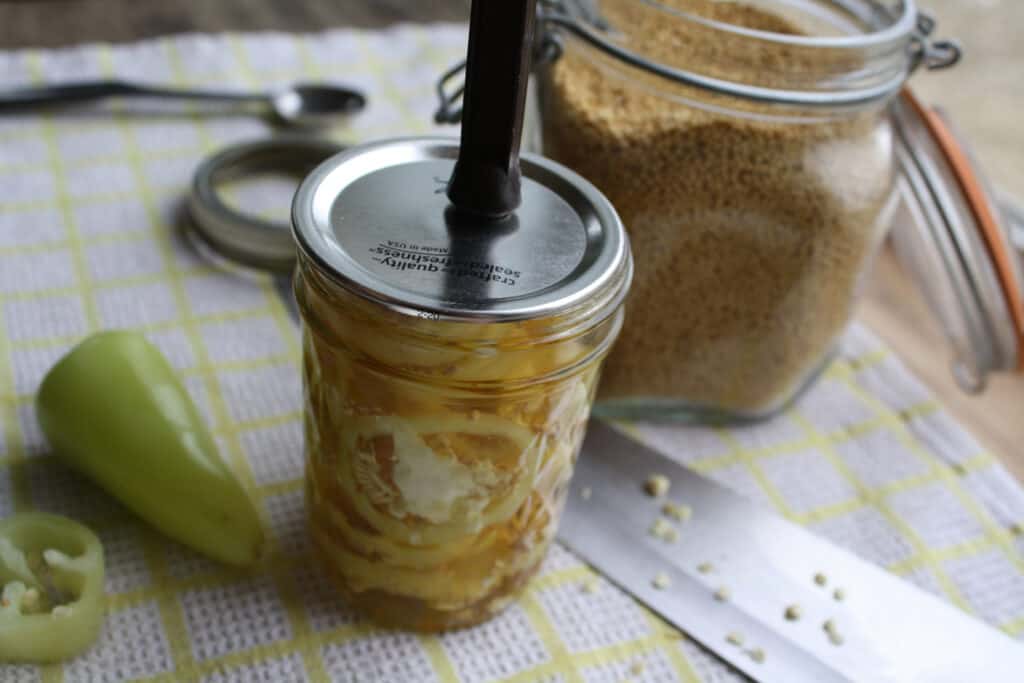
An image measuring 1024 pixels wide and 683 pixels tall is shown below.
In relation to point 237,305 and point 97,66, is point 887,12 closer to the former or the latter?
point 237,305

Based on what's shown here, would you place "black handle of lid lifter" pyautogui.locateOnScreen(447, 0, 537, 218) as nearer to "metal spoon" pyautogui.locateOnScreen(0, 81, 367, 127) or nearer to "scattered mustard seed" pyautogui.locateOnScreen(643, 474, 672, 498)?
"scattered mustard seed" pyautogui.locateOnScreen(643, 474, 672, 498)

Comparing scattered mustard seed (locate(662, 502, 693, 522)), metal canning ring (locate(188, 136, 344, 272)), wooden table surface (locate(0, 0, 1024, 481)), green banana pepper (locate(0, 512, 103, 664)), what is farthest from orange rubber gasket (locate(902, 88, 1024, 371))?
green banana pepper (locate(0, 512, 103, 664))

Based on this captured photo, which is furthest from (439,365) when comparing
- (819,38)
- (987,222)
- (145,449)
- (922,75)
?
(922,75)

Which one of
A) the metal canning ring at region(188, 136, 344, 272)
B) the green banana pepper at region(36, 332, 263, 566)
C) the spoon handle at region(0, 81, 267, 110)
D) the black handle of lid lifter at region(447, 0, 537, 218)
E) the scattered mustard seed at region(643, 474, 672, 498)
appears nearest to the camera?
the black handle of lid lifter at region(447, 0, 537, 218)

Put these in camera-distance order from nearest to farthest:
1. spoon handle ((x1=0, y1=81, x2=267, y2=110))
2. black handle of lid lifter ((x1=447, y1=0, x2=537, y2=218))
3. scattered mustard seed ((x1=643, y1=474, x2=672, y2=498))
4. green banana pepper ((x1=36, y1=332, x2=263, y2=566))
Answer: black handle of lid lifter ((x1=447, y1=0, x2=537, y2=218)) → green banana pepper ((x1=36, y1=332, x2=263, y2=566)) → scattered mustard seed ((x1=643, y1=474, x2=672, y2=498)) → spoon handle ((x1=0, y1=81, x2=267, y2=110))

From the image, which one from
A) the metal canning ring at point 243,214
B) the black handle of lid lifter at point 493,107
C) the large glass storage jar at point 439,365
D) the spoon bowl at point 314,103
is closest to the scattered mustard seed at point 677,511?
the large glass storage jar at point 439,365
